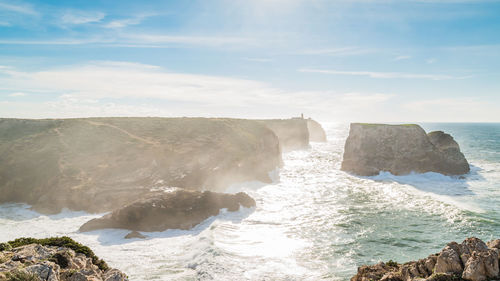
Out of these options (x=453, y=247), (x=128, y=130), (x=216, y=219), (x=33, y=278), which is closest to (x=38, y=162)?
(x=128, y=130)

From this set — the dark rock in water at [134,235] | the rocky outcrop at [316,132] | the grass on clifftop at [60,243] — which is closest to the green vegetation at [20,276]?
the grass on clifftop at [60,243]

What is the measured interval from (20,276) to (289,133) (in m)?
110

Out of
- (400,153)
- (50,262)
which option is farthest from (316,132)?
(50,262)

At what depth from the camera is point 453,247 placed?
44.4 ft

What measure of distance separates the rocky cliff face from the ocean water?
12.7 ft

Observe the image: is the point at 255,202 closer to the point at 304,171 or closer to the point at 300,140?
the point at 304,171

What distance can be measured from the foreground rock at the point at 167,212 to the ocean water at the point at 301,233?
109cm

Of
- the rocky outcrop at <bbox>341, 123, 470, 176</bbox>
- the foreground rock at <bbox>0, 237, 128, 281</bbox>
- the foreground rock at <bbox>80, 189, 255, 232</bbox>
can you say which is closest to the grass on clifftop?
the foreground rock at <bbox>0, 237, 128, 281</bbox>

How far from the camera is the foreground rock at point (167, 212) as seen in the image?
27.5 meters

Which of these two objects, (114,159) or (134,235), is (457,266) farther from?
(114,159)

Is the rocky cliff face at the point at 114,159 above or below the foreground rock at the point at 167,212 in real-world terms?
above

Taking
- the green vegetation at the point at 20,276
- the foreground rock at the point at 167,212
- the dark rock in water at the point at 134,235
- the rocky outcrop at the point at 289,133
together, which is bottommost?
the dark rock in water at the point at 134,235

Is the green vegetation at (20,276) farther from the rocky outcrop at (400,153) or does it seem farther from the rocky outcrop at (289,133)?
the rocky outcrop at (289,133)

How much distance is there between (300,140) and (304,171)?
2377 inches
